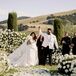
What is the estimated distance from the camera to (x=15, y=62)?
69.4ft

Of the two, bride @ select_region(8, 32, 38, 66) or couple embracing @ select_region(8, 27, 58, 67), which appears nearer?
couple embracing @ select_region(8, 27, 58, 67)

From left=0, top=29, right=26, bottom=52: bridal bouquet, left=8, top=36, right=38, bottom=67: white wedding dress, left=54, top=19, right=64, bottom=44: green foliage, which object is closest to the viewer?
left=8, top=36, right=38, bottom=67: white wedding dress

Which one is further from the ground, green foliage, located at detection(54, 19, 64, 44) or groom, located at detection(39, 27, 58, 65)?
green foliage, located at detection(54, 19, 64, 44)

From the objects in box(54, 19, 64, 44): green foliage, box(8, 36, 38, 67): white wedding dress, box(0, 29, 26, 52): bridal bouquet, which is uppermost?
box(54, 19, 64, 44): green foliage

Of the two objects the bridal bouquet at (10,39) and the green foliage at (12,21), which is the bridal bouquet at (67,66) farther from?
the green foliage at (12,21)


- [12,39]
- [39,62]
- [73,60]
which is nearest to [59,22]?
[12,39]

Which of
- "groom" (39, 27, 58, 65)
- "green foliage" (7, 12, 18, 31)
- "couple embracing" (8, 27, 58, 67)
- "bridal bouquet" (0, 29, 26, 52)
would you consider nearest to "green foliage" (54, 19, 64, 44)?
"bridal bouquet" (0, 29, 26, 52)

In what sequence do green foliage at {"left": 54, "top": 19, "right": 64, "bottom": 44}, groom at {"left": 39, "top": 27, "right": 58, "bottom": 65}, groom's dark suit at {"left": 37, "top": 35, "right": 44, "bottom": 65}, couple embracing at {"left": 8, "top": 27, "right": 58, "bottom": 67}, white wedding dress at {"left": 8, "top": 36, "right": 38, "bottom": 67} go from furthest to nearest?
green foliage at {"left": 54, "top": 19, "right": 64, "bottom": 44}
white wedding dress at {"left": 8, "top": 36, "right": 38, "bottom": 67}
groom's dark suit at {"left": 37, "top": 35, "right": 44, "bottom": 65}
couple embracing at {"left": 8, "top": 27, "right": 58, "bottom": 67}
groom at {"left": 39, "top": 27, "right": 58, "bottom": 65}

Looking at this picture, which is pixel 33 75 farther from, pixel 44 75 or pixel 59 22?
pixel 59 22

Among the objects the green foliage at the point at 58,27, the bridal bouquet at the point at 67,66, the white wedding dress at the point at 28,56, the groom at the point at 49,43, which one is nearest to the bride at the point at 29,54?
the white wedding dress at the point at 28,56

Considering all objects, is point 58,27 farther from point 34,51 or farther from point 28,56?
point 28,56

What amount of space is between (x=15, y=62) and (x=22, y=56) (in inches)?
19.9

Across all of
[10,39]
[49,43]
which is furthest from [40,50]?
[10,39]

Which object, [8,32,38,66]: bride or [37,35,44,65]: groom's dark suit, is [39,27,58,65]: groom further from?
[8,32,38,66]: bride
